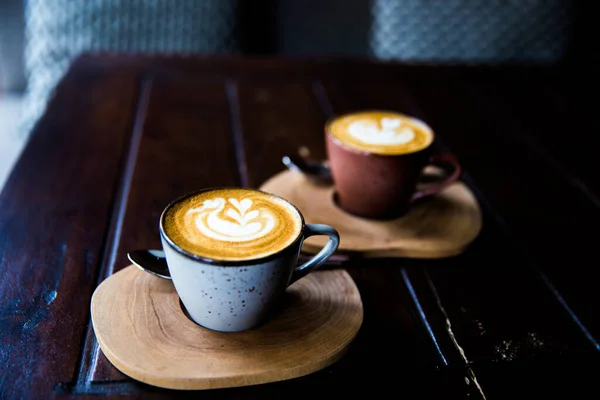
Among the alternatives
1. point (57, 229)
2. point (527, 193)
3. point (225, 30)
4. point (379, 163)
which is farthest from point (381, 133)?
point (225, 30)

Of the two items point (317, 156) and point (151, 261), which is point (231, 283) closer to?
point (151, 261)

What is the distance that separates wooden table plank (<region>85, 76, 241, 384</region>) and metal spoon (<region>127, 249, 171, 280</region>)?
0.04m

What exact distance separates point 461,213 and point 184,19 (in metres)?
1.17

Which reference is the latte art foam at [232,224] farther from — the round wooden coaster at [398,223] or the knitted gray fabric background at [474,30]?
the knitted gray fabric background at [474,30]

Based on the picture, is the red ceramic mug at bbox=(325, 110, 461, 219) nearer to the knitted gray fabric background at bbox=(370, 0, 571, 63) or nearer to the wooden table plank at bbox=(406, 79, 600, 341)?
the wooden table plank at bbox=(406, 79, 600, 341)

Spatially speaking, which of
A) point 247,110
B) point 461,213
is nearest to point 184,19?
point 247,110

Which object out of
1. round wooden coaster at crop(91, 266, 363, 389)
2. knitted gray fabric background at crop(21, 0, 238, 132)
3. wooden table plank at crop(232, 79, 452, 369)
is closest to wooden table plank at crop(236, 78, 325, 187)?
wooden table plank at crop(232, 79, 452, 369)

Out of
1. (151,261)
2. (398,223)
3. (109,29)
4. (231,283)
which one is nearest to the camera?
(231,283)

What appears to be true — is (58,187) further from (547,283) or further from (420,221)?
(547,283)

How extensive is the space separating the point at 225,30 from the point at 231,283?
4.48 feet

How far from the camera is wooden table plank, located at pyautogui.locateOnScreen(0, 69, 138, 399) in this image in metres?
0.48

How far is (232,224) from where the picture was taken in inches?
20.1

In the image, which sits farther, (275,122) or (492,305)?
(275,122)

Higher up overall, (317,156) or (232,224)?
(232,224)
